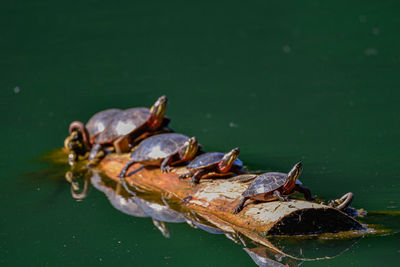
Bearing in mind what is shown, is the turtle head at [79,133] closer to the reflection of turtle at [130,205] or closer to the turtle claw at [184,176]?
the reflection of turtle at [130,205]

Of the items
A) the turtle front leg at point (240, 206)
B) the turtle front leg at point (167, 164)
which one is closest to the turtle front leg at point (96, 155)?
the turtle front leg at point (167, 164)

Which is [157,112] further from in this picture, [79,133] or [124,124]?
[79,133]

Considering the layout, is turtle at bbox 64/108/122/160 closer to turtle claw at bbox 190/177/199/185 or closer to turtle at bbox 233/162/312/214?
turtle claw at bbox 190/177/199/185

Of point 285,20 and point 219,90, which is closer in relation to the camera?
point 219,90

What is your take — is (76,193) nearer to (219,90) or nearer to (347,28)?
(219,90)

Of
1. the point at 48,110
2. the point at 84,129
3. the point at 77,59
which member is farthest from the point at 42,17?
the point at 84,129
